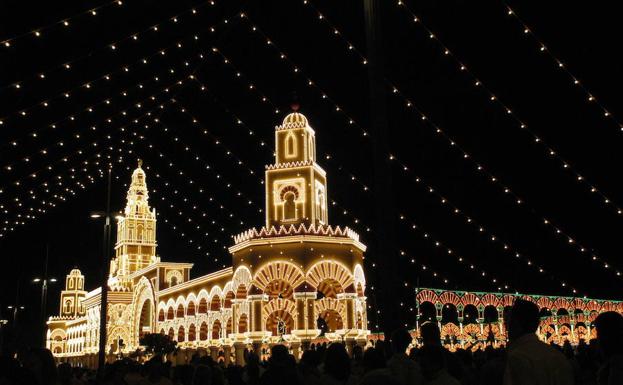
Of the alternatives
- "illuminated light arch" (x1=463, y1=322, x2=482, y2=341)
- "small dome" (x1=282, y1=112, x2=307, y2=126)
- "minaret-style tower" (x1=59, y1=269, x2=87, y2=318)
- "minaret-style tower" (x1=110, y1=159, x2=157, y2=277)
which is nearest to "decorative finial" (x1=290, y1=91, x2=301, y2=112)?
"small dome" (x1=282, y1=112, x2=307, y2=126)

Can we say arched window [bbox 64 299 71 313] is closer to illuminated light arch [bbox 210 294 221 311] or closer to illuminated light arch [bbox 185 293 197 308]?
illuminated light arch [bbox 185 293 197 308]

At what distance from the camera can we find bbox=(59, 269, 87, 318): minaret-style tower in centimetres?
7925

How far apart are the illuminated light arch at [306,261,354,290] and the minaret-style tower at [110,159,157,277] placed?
35.1 metres

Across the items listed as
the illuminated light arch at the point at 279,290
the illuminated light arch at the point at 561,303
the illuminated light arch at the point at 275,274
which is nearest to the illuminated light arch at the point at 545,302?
the illuminated light arch at the point at 561,303

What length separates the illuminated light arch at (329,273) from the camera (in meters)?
28.7

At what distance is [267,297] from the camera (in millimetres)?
29453

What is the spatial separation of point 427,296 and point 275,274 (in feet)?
26.6

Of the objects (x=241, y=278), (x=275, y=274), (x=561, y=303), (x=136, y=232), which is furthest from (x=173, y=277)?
(x=561, y=303)

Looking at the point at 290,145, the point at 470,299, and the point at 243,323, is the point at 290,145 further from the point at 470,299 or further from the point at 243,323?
the point at 470,299

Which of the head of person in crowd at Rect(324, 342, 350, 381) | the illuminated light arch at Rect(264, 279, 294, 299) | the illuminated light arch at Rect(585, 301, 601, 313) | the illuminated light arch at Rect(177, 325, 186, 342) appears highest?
the illuminated light arch at Rect(264, 279, 294, 299)

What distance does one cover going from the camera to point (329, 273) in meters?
29.2

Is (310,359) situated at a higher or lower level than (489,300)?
lower

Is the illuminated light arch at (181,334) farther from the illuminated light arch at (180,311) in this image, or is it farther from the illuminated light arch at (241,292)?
the illuminated light arch at (241,292)

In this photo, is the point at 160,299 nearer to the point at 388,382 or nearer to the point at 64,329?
the point at 64,329
